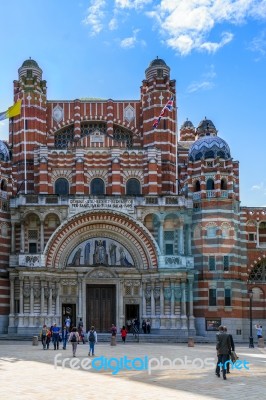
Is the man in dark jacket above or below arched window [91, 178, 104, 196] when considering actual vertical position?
below

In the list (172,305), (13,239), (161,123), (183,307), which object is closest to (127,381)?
(172,305)

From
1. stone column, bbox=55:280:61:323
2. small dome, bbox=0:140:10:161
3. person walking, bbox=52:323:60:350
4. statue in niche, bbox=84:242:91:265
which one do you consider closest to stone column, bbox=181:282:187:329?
statue in niche, bbox=84:242:91:265

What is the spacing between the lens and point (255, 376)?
2638 centimetres

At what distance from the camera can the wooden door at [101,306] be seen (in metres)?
62.8

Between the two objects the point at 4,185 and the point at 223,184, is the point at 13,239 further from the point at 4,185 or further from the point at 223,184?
the point at 223,184

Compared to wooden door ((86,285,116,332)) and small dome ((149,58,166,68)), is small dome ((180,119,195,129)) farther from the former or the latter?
wooden door ((86,285,116,332))

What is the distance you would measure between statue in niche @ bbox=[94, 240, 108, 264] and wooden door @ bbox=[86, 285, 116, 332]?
2.43m

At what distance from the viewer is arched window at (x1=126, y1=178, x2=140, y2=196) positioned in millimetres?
66875

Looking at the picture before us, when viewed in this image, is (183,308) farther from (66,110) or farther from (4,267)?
(66,110)

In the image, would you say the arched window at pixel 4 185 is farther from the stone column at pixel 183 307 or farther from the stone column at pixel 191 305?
the stone column at pixel 191 305

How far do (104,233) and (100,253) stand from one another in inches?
78.9

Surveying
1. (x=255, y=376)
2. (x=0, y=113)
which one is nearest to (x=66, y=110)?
(x=0, y=113)

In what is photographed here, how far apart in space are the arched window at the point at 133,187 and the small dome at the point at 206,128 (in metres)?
16.5

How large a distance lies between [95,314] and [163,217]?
11.2 meters
